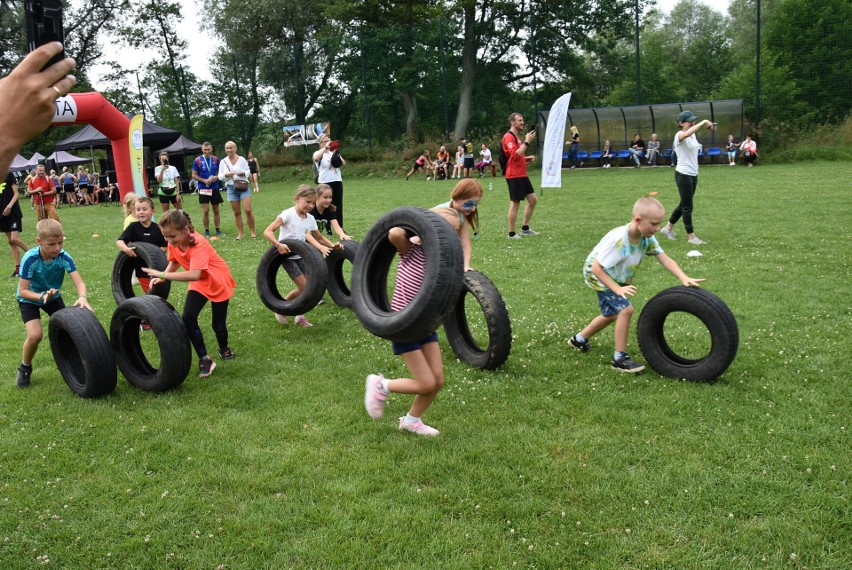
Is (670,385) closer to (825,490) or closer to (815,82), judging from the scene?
(825,490)

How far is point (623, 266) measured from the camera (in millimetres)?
6051

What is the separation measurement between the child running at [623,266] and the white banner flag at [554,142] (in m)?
8.80

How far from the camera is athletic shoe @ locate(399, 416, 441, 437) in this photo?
4926 millimetres

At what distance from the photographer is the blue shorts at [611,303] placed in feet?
20.1

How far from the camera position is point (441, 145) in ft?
109

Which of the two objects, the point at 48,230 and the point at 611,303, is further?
the point at 611,303

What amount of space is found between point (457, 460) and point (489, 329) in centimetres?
174

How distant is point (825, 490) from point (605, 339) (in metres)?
3.20

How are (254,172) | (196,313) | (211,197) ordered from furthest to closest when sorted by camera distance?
(254,172) → (211,197) → (196,313)

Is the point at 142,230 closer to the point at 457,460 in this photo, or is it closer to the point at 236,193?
the point at 457,460

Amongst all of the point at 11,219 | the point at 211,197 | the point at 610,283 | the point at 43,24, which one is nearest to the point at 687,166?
the point at 610,283

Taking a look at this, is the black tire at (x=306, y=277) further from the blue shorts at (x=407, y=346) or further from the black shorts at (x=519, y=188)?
the black shorts at (x=519, y=188)

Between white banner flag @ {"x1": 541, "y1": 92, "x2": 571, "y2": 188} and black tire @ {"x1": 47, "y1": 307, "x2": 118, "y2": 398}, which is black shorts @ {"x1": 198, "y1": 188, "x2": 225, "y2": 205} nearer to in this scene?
white banner flag @ {"x1": 541, "y1": 92, "x2": 571, "y2": 188}

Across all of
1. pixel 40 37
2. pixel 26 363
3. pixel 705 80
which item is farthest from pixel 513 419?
pixel 705 80
